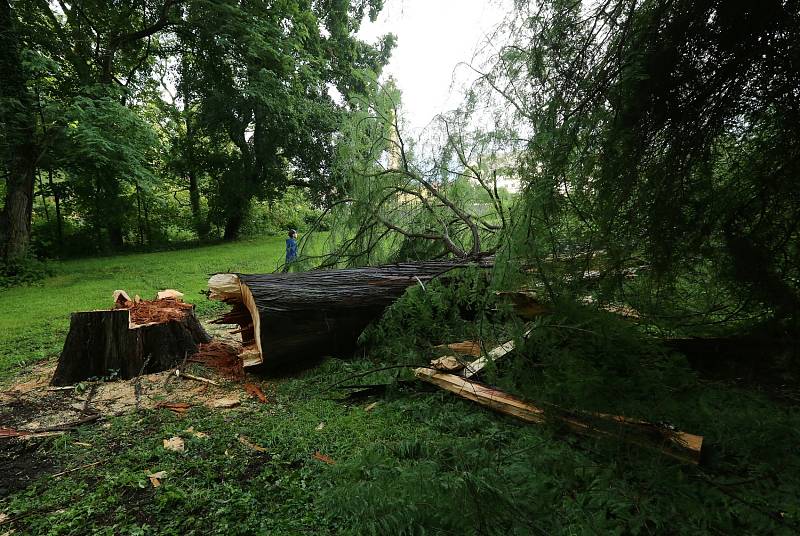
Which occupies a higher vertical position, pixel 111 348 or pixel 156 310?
pixel 156 310

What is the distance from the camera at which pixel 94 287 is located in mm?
8711

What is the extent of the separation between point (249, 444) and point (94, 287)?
8.36 m

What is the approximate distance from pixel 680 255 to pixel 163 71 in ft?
55.0

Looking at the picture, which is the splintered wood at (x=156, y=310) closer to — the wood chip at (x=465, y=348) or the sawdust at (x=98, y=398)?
the sawdust at (x=98, y=398)

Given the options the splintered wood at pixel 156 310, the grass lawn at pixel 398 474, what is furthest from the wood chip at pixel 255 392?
the splintered wood at pixel 156 310

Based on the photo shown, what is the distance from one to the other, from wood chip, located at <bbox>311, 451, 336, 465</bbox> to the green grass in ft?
12.6

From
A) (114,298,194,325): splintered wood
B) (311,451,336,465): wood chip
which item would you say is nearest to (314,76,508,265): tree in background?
(114,298,194,325): splintered wood

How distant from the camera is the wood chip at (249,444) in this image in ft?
8.07

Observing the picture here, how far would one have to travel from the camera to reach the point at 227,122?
15773mm

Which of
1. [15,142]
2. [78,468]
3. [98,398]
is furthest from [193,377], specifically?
[15,142]

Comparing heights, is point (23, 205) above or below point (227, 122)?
below

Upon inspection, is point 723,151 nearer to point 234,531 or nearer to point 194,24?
point 234,531

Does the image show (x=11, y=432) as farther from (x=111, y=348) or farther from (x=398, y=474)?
(x=398, y=474)

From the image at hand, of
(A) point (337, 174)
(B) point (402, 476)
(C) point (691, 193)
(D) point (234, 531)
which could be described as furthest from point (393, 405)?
(A) point (337, 174)
